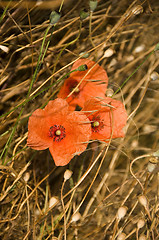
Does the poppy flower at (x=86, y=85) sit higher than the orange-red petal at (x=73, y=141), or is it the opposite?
the poppy flower at (x=86, y=85)

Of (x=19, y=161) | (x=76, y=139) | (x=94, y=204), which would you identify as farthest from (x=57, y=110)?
(x=94, y=204)

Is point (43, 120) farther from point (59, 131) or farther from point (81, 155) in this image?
point (81, 155)

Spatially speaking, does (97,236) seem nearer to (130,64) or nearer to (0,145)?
(0,145)

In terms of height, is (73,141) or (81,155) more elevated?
(73,141)

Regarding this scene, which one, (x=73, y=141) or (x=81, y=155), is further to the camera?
(x=81, y=155)

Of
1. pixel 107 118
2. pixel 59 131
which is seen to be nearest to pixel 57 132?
pixel 59 131
